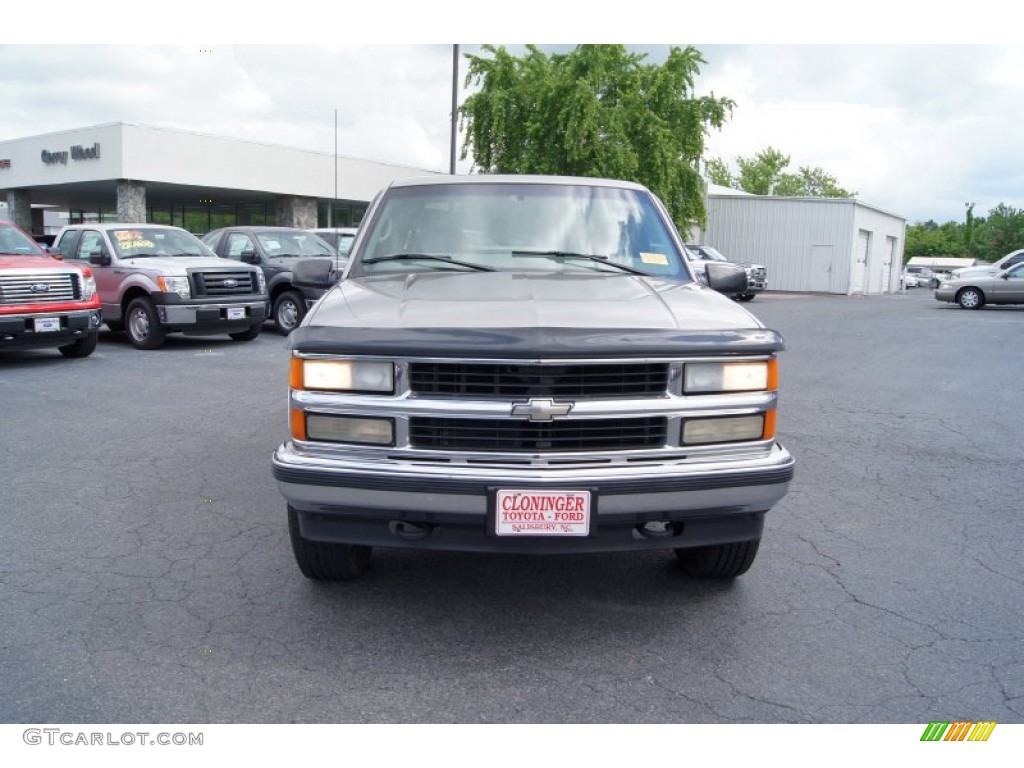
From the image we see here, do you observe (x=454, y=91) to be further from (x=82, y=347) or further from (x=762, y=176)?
(x=762, y=176)

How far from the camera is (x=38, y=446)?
6.41 metres

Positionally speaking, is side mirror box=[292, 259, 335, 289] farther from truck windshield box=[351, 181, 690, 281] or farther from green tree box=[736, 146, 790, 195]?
green tree box=[736, 146, 790, 195]

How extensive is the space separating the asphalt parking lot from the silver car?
2063 centimetres

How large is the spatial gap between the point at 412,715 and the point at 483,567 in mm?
1371

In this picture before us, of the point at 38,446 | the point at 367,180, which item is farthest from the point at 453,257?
the point at 367,180

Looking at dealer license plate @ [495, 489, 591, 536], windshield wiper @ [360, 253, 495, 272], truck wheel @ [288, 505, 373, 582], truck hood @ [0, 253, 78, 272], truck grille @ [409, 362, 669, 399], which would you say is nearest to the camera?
dealer license plate @ [495, 489, 591, 536]

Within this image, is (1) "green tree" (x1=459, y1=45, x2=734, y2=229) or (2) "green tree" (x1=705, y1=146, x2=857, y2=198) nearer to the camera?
(1) "green tree" (x1=459, y1=45, x2=734, y2=229)

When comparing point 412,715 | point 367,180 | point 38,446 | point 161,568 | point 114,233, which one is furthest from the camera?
point 367,180

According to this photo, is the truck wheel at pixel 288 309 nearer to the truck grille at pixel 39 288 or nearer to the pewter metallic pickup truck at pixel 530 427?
the truck grille at pixel 39 288

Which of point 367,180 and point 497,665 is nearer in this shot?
point 497,665

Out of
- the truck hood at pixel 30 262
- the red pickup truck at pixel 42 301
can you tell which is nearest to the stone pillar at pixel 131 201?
the red pickup truck at pixel 42 301

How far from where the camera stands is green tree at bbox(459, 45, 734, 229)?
1043 inches

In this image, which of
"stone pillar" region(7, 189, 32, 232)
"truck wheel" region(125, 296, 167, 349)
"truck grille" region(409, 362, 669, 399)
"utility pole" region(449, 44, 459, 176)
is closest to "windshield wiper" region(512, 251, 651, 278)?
"truck grille" region(409, 362, 669, 399)

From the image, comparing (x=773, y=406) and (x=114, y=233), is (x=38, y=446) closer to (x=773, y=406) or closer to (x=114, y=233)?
(x=773, y=406)
